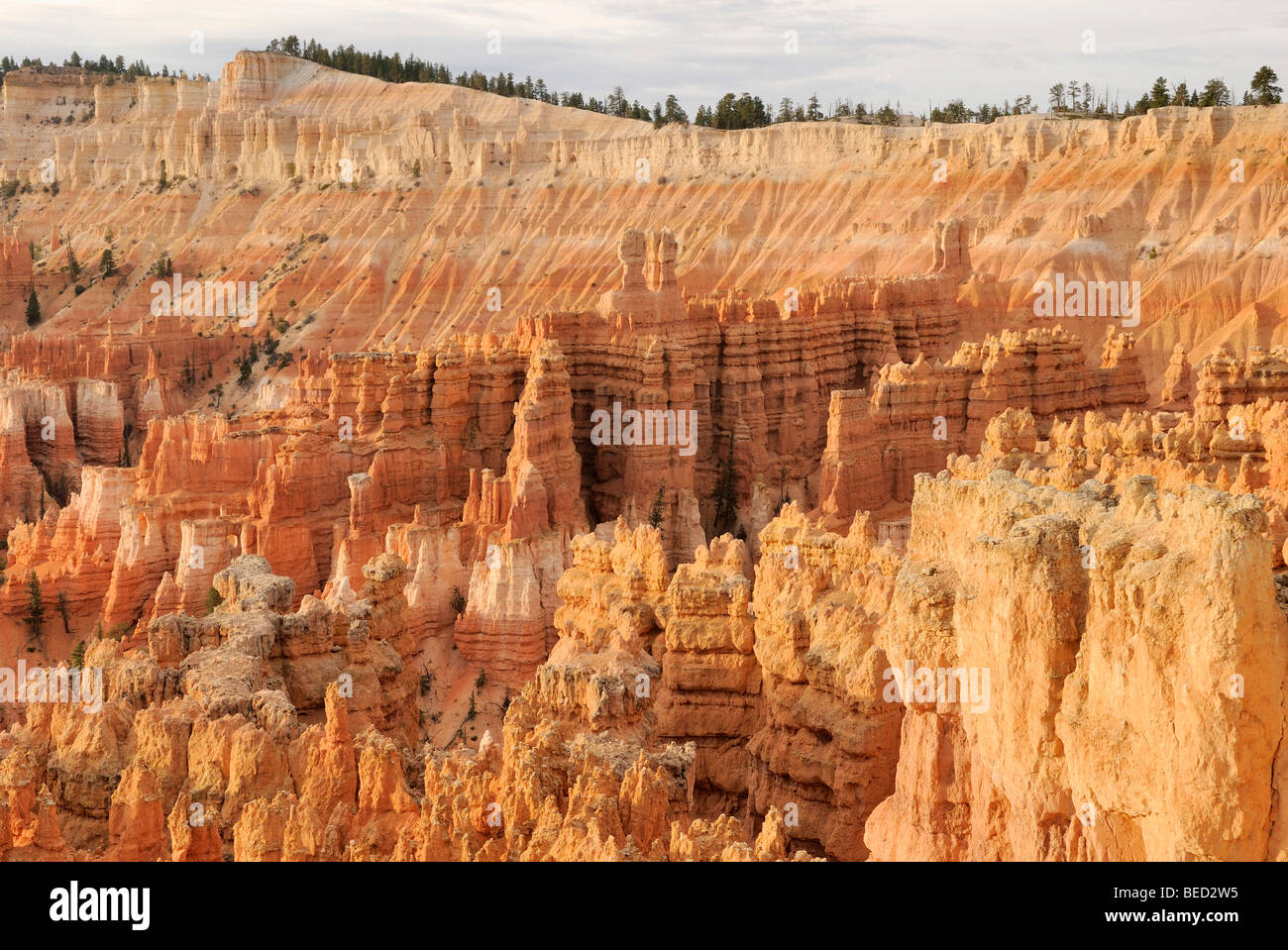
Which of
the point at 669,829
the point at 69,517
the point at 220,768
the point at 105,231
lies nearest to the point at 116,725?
the point at 220,768

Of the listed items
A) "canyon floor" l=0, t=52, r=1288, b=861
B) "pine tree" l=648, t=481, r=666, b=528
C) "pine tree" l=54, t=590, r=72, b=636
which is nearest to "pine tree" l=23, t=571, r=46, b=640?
"canyon floor" l=0, t=52, r=1288, b=861

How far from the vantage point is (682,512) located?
36750mm

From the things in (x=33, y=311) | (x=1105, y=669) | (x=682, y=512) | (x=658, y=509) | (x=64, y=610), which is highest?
(x=33, y=311)

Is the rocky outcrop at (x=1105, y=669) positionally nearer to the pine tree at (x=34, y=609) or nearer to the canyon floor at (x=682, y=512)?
the canyon floor at (x=682, y=512)

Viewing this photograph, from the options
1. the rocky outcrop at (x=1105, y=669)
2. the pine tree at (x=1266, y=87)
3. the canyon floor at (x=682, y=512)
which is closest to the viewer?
the rocky outcrop at (x=1105, y=669)

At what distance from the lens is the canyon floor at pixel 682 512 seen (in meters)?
9.55

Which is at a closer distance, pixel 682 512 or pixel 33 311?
pixel 682 512

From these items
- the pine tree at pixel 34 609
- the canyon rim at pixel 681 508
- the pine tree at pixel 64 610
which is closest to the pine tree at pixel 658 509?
the canyon rim at pixel 681 508

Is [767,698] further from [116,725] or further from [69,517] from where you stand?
[69,517]

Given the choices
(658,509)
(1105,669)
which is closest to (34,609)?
(658,509)

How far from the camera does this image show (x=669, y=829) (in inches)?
509

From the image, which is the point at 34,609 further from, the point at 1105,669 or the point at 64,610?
the point at 1105,669

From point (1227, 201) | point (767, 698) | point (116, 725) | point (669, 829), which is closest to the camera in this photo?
point (669, 829)

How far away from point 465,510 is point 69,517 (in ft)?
39.2
